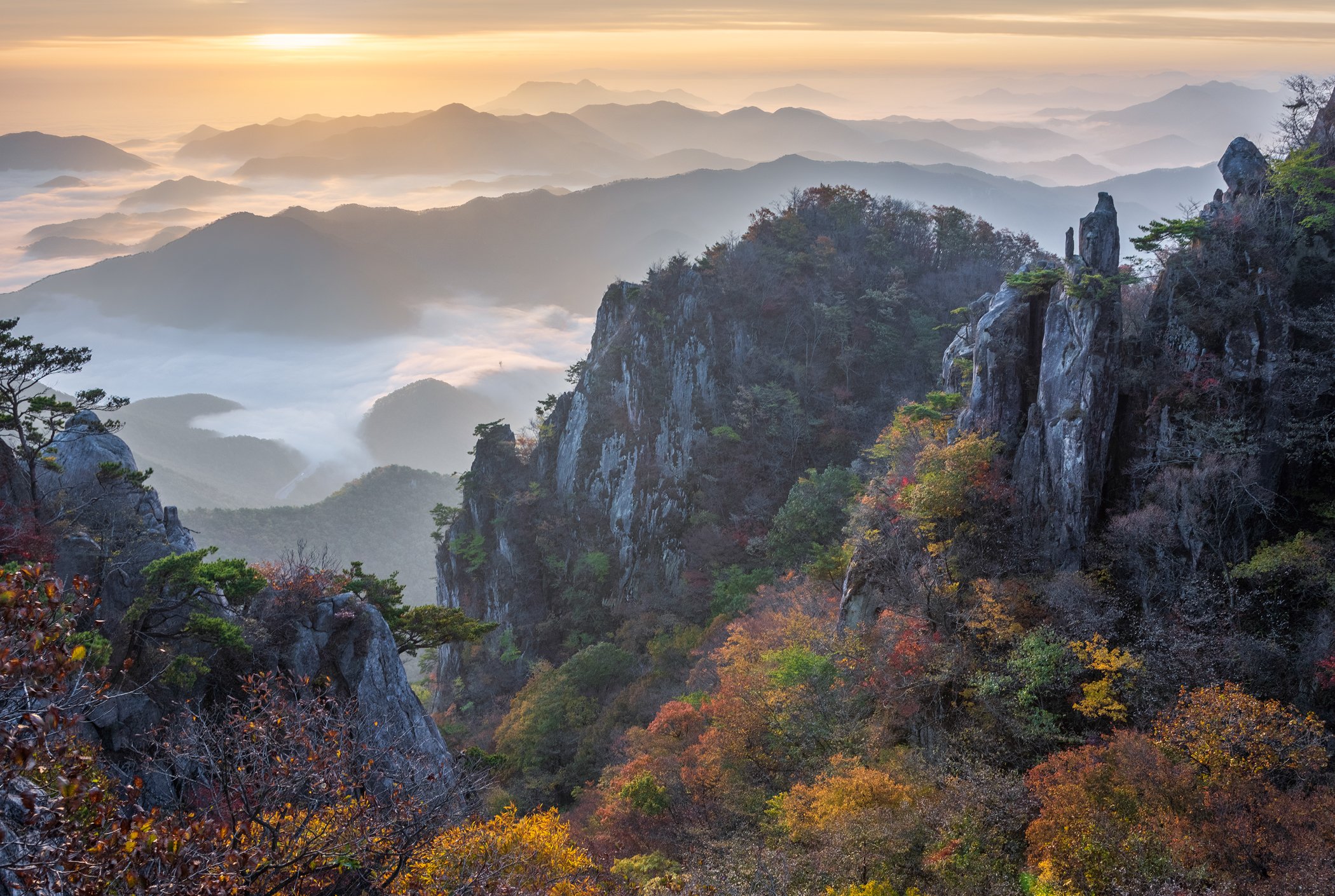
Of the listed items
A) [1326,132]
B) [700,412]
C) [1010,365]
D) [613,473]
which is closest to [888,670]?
[1010,365]

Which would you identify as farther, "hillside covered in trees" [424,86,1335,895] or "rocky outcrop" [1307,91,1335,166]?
"rocky outcrop" [1307,91,1335,166]

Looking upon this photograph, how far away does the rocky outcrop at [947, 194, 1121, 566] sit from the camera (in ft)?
70.3

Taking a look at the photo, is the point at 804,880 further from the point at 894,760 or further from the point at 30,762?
the point at 30,762

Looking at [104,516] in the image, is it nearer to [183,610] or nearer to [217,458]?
[183,610]

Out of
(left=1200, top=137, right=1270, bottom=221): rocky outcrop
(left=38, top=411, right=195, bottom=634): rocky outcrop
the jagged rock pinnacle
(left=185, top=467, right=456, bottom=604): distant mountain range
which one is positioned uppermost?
(left=1200, top=137, right=1270, bottom=221): rocky outcrop

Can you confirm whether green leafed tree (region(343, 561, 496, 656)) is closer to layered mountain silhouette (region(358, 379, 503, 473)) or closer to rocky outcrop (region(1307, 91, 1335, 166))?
rocky outcrop (region(1307, 91, 1335, 166))

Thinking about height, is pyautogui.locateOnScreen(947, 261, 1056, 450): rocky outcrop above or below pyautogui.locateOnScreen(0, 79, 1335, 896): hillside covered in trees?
above

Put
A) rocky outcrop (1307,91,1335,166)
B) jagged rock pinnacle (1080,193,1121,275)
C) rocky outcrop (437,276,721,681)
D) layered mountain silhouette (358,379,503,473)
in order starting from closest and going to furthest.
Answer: rocky outcrop (1307,91,1335,166) < jagged rock pinnacle (1080,193,1121,275) < rocky outcrop (437,276,721,681) < layered mountain silhouette (358,379,503,473)

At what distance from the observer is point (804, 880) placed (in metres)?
14.4

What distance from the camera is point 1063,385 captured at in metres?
22.1

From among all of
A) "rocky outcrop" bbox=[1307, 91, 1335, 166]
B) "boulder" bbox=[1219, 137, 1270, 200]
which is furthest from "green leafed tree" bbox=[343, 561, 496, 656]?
"rocky outcrop" bbox=[1307, 91, 1335, 166]

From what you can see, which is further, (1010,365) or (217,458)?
(217,458)

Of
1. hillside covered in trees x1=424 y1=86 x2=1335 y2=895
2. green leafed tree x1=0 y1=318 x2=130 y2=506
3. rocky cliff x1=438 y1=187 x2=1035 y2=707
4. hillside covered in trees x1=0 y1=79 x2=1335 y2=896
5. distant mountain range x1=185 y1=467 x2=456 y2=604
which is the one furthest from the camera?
distant mountain range x1=185 y1=467 x2=456 y2=604

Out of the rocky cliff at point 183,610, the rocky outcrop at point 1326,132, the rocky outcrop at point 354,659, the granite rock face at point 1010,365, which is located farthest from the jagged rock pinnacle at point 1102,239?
the rocky outcrop at point 354,659
